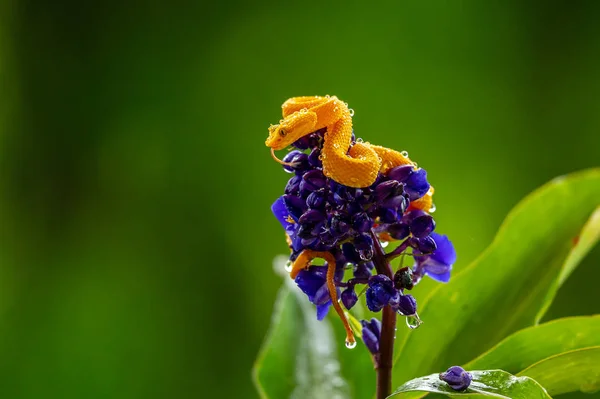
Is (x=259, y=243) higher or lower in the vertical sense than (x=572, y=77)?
lower

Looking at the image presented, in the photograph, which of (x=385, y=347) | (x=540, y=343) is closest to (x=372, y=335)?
(x=385, y=347)

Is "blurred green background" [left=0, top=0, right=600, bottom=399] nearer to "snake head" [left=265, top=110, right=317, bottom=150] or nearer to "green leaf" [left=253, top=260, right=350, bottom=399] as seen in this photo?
"green leaf" [left=253, top=260, right=350, bottom=399]

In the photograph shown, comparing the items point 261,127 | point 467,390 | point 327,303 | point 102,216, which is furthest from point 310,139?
point 102,216

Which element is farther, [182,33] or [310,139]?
[182,33]

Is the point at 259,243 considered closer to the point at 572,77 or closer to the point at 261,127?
the point at 261,127

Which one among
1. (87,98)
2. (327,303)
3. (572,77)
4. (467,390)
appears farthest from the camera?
(87,98)

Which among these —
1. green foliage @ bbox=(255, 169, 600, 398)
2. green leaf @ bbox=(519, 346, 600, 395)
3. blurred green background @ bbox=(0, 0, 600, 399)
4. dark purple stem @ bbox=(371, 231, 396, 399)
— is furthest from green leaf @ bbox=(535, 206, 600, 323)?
blurred green background @ bbox=(0, 0, 600, 399)
